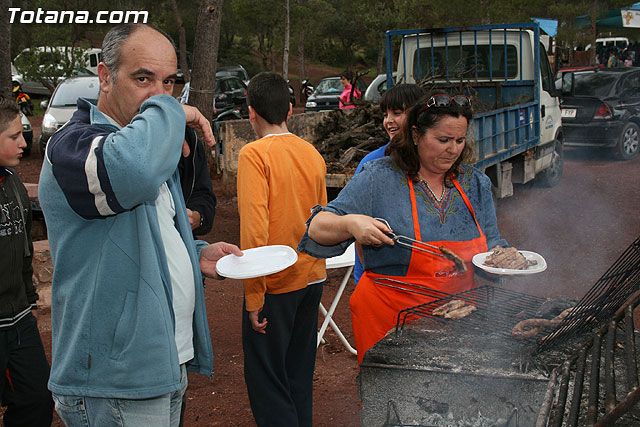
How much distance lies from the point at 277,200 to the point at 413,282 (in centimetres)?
99

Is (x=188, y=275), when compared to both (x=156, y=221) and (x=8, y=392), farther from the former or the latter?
(x=8, y=392)

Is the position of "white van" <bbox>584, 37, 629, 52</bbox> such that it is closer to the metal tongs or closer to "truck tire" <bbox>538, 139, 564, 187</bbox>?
"truck tire" <bbox>538, 139, 564, 187</bbox>

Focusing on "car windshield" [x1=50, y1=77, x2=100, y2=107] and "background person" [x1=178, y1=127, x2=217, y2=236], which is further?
"car windshield" [x1=50, y1=77, x2=100, y2=107]

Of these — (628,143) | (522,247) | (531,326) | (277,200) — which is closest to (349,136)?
(522,247)

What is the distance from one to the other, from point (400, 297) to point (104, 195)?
5.06ft

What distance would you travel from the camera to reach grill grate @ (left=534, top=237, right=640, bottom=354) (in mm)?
2295

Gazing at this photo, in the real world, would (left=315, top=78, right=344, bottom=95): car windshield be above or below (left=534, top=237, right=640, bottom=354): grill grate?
above

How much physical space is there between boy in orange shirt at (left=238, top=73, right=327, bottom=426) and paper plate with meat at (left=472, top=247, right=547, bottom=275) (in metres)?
1.08

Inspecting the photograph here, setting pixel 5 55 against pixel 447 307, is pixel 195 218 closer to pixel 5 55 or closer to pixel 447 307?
pixel 447 307

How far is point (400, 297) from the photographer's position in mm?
2779

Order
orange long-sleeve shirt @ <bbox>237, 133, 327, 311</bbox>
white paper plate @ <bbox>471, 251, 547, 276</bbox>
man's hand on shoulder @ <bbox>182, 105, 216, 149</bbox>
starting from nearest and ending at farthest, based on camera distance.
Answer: man's hand on shoulder @ <bbox>182, 105, 216, 149</bbox>
white paper plate @ <bbox>471, 251, 547, 276</bbox>
orange long-sleeve shirt @ <bbox>237, 133, 327, 311</bbox>

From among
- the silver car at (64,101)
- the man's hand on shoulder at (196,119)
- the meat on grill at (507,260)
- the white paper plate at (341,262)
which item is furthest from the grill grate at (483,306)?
the silver car at (64,101)

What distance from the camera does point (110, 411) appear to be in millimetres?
1833

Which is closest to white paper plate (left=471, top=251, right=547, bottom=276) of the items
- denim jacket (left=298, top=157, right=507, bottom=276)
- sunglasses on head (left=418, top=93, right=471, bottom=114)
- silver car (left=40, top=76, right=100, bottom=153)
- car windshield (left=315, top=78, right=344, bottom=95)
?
denim jacket (left=298, top=157, right=507, bottom=276)
